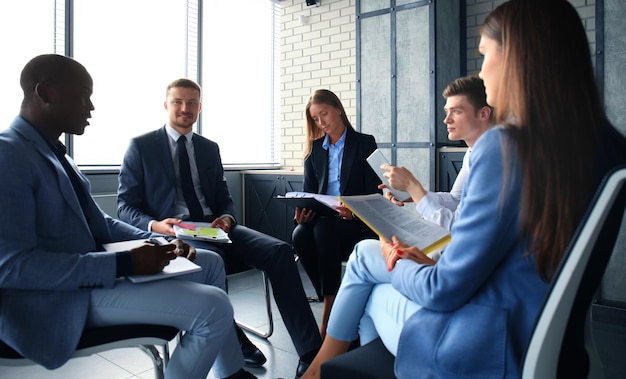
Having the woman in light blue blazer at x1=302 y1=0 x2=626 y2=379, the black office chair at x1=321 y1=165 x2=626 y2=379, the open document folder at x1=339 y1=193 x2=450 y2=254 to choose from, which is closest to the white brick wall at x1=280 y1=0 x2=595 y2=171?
the open document folder at x1=339 y1=193 x2=450 y2=254

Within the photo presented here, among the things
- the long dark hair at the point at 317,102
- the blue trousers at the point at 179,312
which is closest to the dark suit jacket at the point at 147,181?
the long dark hair at the point at 317,102

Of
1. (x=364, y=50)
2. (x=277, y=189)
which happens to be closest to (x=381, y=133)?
(x=364, y=50)

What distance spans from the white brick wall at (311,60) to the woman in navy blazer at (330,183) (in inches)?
70.1

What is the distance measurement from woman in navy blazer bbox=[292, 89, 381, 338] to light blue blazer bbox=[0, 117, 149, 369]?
1408 millimetres

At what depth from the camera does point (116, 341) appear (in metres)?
1.33

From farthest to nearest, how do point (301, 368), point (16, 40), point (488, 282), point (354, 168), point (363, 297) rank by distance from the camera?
point (16, 40) → point (354, 168) → point (301, 368) → point (363, 297) → point (488, 282)

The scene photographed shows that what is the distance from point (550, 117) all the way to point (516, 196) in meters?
0.16

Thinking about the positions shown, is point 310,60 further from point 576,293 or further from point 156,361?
point 576,293

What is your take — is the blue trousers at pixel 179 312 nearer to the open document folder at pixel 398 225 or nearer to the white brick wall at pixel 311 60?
the open document folder at pixel 398 225

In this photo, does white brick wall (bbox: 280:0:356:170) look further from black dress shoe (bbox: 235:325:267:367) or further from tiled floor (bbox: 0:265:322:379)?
black dress shoe (bbox: 235:325:267:367)

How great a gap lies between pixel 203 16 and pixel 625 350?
4394 mm

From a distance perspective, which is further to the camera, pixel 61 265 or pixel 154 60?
pixel 154 60

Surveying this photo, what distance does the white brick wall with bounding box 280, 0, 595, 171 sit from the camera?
4.80 metres

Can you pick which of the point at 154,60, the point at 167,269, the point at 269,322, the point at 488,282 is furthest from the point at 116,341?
the point at 154,60
